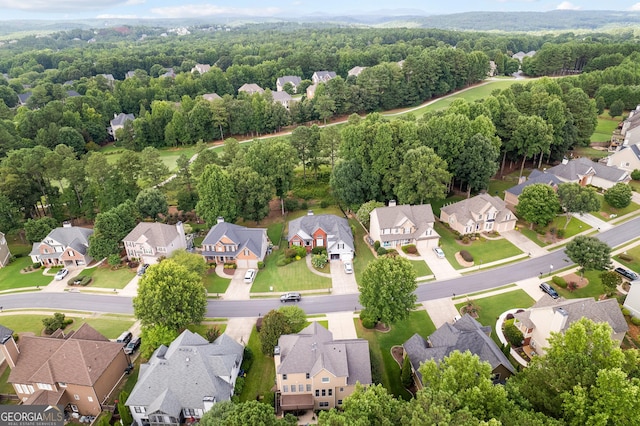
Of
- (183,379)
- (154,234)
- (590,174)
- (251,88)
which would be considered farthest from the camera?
(251,88)

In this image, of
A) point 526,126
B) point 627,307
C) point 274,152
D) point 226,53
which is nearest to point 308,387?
point 627,307

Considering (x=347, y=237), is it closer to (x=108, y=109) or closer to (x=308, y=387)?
(x=308, y=387)

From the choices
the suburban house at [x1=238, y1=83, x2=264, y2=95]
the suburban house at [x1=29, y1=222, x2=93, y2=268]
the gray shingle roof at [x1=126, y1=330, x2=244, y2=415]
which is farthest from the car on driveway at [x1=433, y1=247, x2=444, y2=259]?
the suburban house at [x1=238, y1=83, x2=264, y2=95]

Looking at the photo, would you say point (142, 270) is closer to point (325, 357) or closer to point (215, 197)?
point (215, 197)

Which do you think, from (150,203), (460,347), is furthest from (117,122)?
(460,347)

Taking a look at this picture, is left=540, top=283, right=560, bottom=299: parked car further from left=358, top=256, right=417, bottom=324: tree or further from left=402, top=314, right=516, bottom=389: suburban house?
left=358, top=256, right=417, bottom=324: tree

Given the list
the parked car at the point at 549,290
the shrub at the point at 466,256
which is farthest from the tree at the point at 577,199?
the shrub at the point at 466,256

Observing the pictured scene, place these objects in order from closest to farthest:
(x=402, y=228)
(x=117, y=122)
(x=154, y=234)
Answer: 1. (x=154, y=234)
2. (x=402, y=228)
3. (x=117, y=122)

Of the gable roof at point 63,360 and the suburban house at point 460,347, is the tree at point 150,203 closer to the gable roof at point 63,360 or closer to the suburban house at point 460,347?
the gable roof at point 63,360
